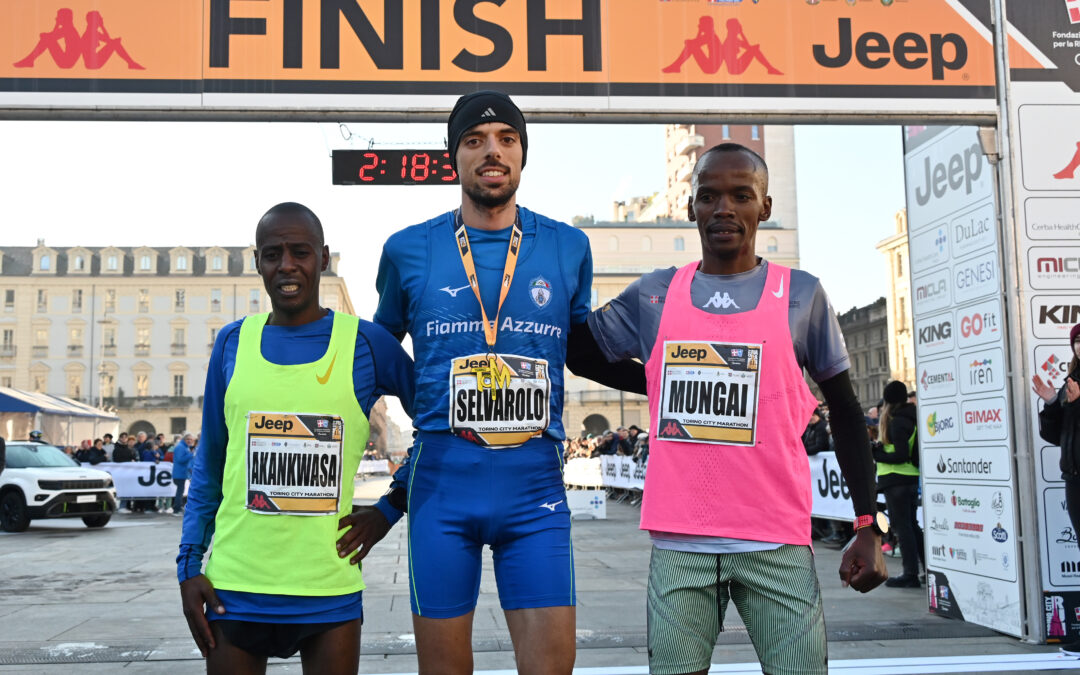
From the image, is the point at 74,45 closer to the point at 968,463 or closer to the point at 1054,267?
the point at 1054,267

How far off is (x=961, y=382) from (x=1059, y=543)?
51.9 inches

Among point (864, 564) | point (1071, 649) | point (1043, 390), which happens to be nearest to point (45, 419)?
point (1043, 390)

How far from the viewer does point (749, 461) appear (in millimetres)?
2877

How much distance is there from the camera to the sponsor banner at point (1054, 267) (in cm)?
702

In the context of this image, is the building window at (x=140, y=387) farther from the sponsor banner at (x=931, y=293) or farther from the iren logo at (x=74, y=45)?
the sponsor banner at (x=931, y=293)

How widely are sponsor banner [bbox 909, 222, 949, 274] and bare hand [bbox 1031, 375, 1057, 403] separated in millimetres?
1412

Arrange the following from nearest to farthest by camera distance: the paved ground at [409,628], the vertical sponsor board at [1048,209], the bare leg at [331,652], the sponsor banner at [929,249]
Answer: the bare leg at [331,652]
the paved ground at [409,628]
the vertical sponsor board at [1048,209]
the sponsor banner at [929,249]

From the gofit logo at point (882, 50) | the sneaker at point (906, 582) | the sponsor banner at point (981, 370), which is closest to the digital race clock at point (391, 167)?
the gofit logo at point (882, 50)

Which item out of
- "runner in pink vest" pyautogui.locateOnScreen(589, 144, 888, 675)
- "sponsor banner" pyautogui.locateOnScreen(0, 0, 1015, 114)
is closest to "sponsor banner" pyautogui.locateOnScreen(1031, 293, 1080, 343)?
"sponsor banner" pyautogui.locateOnScreen(0, 0, 1015, 114)

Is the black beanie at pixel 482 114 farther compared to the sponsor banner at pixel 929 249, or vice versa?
the sponsor banner at pixel 929 249

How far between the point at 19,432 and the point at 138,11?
86.0ft

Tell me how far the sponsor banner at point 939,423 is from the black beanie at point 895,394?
1414mm

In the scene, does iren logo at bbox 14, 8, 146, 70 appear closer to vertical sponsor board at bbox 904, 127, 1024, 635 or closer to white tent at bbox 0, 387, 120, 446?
vertical sponsor board at bbox 904, 127, 1024, 635

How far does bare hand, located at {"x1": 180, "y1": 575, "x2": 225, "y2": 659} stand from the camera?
9.32 ft
